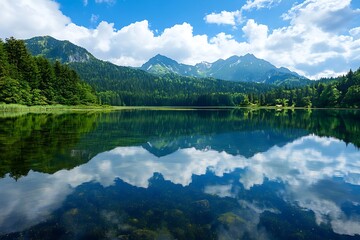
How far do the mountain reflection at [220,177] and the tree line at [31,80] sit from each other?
2891 inches

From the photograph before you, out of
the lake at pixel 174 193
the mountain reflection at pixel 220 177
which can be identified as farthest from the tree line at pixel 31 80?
the mountain reflection at pixel 220 177

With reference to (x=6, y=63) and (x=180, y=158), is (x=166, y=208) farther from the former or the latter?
(x=6, y=63)

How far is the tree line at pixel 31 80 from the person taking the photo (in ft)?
275

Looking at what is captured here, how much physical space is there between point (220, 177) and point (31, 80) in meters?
97.7

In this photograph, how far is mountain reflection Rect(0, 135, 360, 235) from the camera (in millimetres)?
11203

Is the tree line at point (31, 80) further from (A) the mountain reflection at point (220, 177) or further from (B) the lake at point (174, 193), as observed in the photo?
(A) the mountain reflection at point (220, 177)

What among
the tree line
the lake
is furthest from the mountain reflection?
the tree line

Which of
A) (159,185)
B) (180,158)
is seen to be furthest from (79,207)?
(180,158)

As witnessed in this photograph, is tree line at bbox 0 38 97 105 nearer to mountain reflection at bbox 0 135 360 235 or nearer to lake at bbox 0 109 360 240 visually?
lake at bbox 0 109 360 240

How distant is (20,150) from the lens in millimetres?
22203

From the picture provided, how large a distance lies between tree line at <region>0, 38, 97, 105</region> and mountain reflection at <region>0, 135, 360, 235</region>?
73.4 m

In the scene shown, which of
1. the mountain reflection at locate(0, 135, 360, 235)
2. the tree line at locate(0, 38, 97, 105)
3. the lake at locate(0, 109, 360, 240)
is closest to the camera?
the lake at locate(0, 109, 360, 240)

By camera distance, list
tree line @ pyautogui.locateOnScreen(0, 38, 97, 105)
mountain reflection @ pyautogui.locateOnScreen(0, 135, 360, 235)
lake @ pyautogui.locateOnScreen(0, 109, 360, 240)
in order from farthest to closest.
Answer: tree line @ pyautogui.locateOnScreen(0, 38, 97, 105) → mountain reflection @ pyautogui.locateOnScreen(0, 135, 360, 235) → lake @ pyautogui.locateOnScreen(0, 109, 360, 240)

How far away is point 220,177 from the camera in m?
16.9
